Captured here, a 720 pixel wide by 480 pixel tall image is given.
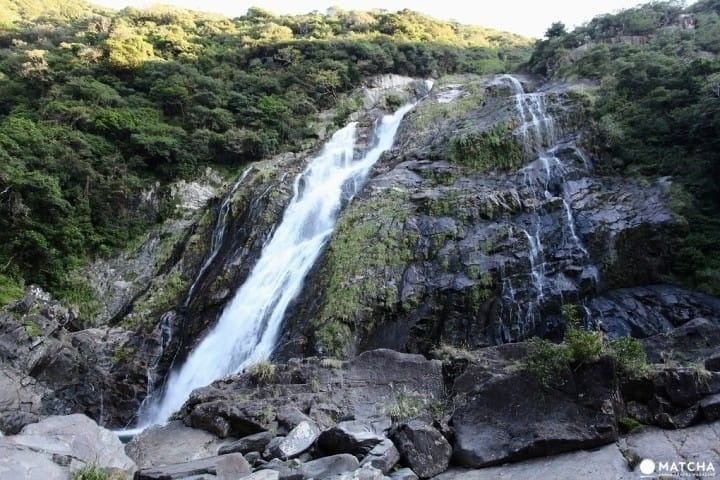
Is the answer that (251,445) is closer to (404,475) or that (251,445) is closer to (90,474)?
(90,474)

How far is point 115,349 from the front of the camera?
15789mm

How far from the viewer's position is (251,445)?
7012mm

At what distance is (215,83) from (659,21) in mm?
24699

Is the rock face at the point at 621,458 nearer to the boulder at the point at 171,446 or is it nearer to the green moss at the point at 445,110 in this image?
the boulder at the point at 171,446

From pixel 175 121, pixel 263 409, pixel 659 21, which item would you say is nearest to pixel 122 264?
pixel 175 121

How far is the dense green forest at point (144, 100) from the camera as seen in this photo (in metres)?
20.2

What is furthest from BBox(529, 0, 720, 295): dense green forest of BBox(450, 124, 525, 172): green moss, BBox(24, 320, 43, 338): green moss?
BBox(24, 320, 43, 338): green moss

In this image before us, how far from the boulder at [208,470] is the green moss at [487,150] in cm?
1253

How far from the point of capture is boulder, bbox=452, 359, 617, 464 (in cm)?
574

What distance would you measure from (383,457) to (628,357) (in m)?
3.54

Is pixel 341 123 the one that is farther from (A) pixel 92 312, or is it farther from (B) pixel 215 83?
(A) pixel 92 312

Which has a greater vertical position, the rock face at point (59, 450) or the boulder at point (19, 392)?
the rock face at point (59, 450)

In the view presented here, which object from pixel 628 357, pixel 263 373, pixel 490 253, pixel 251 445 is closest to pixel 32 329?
pixel 263 373

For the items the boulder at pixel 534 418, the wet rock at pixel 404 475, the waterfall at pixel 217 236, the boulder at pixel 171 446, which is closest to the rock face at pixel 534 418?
the boulder at pixel 534 418
